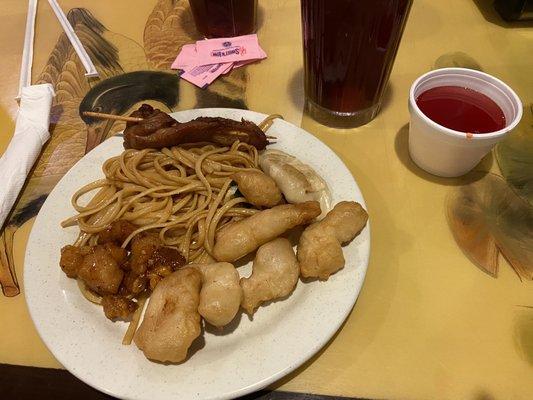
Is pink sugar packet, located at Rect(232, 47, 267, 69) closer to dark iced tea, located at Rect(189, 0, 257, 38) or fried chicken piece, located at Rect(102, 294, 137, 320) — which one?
dark iced tea, located at Rect(189, 0, 257, 38)

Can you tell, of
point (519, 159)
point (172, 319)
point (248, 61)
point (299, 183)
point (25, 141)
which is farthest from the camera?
point (248, 61)

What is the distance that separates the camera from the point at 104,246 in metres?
1.79

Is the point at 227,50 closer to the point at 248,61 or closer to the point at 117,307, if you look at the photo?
the point at 248,61

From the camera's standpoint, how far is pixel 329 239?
1674 mm

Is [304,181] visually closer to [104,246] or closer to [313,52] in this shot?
[313,52]

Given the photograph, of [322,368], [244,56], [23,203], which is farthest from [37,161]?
[322,368]

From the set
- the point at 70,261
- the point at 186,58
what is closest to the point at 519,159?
the point at 186,58

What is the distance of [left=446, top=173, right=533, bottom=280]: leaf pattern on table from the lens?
1864 millimetres

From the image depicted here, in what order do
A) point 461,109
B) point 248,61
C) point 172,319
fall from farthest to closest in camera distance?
point 248,61
point 461,109
point 172,319

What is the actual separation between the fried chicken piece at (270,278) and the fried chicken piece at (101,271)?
0.52 metres

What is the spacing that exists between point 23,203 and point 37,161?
0.28 m

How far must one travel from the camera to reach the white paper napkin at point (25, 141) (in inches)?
84.3

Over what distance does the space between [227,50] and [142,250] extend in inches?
62.3

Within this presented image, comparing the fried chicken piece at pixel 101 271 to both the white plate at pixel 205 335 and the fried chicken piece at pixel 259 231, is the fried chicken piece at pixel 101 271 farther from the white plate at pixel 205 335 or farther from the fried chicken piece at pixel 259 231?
the fried chicken piece at pixel 259 231
